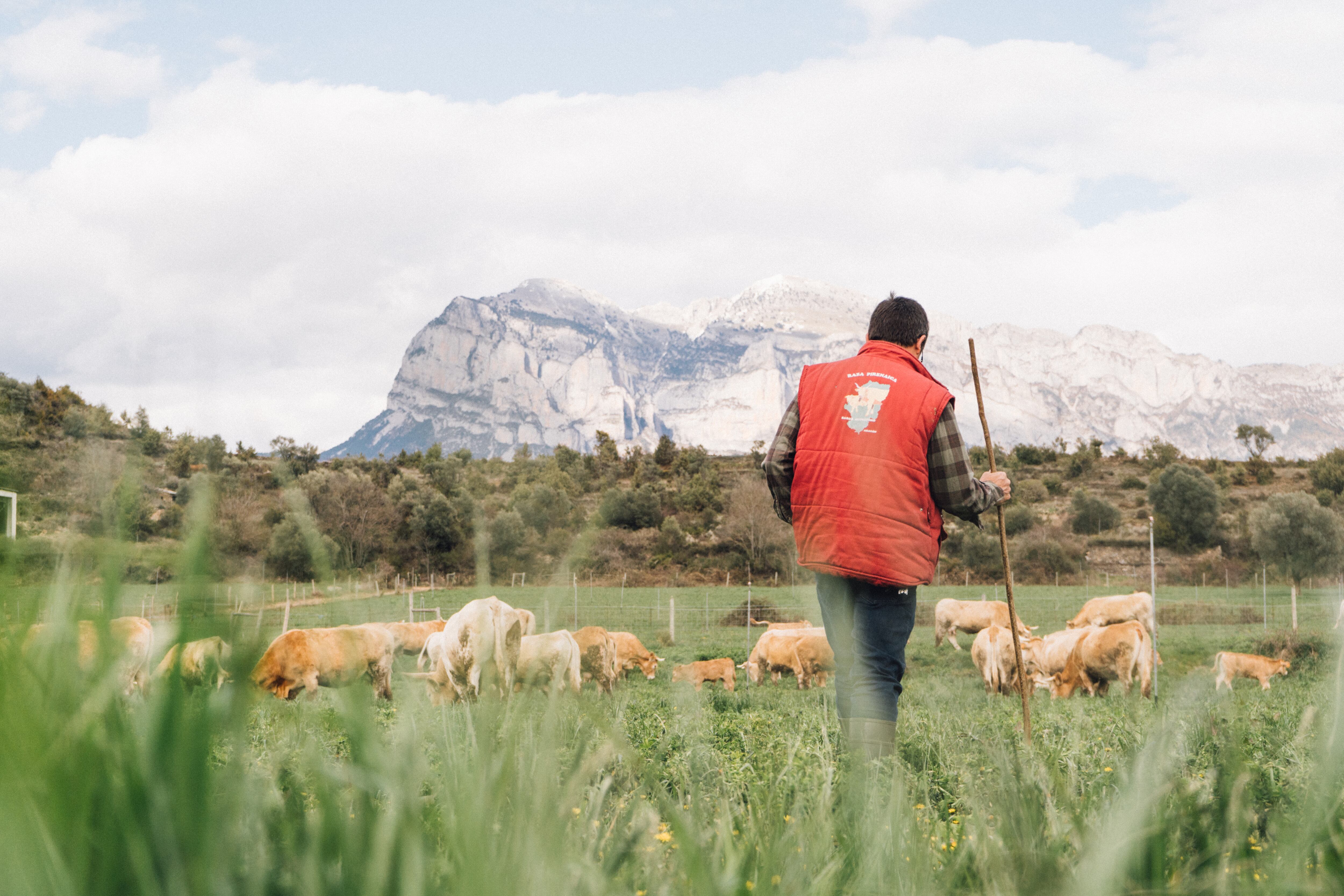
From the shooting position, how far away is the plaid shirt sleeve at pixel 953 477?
11.7ft

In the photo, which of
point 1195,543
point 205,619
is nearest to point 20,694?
point 205,619

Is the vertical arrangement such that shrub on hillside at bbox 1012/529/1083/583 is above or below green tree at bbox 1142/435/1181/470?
below

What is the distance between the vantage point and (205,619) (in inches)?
21.2

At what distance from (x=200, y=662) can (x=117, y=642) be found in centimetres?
11

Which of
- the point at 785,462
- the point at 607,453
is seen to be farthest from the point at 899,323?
the point at 607,453

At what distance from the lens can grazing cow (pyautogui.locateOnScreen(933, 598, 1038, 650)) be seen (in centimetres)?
2134

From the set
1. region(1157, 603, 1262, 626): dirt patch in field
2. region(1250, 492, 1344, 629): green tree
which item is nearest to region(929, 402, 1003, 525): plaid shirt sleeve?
region(1157, 603, 1262, 626): dirt patch in field

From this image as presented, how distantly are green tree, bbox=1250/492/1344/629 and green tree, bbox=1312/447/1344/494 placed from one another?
595 inches

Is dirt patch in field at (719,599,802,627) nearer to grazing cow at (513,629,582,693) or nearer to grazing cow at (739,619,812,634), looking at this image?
grazing cow at (739,619,812,634)

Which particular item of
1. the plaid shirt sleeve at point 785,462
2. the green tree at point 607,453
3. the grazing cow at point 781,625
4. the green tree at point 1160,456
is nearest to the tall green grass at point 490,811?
the plaid shirt sleeve at point 785,462

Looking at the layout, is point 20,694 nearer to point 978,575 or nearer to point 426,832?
point 426,832

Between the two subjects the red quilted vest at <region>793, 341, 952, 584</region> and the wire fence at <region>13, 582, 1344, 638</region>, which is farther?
the red quilted vest at <region>793, 341, 952, 584</region>

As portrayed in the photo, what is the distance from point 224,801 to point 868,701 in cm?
299

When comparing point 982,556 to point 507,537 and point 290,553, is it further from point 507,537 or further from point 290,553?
point 290,553
